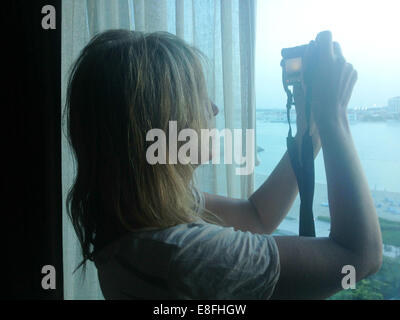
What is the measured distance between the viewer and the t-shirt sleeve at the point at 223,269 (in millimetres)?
440

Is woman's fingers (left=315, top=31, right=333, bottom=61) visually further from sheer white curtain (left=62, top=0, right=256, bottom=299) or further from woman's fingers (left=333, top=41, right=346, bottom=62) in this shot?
sheer white curtain (left=62, top=0, right=256, bottom=299)

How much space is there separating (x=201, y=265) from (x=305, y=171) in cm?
31

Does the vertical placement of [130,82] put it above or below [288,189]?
above

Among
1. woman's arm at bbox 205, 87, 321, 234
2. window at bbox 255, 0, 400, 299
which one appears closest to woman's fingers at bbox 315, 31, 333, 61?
woman's arm at bbox 205, 87, 321, 234

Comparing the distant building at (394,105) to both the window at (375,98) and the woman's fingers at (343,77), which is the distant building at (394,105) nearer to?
the window at (375,98)

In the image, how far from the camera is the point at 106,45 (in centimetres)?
53

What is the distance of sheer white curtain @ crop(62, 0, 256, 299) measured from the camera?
936 mm

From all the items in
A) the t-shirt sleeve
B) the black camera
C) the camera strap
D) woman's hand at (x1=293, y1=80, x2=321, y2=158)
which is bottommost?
the t-shirt sleeve

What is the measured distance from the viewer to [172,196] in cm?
54
